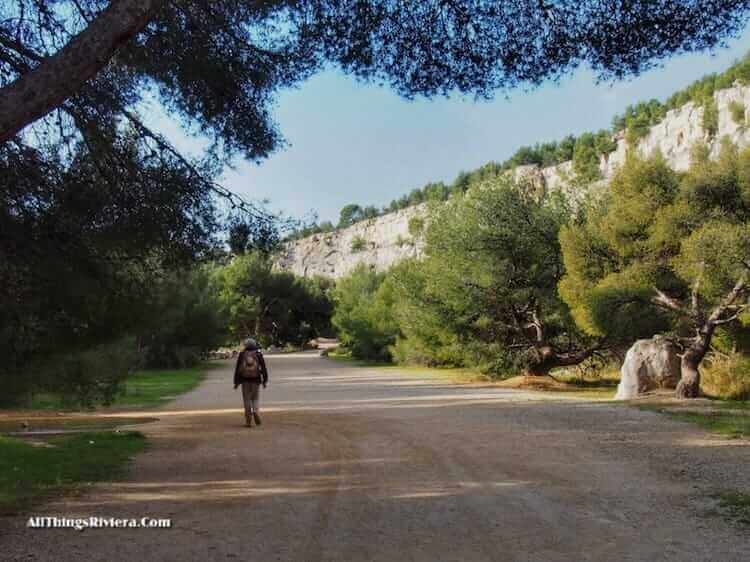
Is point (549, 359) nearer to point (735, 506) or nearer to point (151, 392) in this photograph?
point (151, 392)

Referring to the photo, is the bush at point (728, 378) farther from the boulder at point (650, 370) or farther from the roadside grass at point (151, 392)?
the roadside grass at point (151, 392)

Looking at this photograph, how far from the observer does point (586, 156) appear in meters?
113

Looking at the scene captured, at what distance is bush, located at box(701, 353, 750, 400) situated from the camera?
57.1ft

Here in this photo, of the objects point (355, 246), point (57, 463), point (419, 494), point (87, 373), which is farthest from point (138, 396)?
point (355, 246)

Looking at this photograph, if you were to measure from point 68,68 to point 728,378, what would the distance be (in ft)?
59.8

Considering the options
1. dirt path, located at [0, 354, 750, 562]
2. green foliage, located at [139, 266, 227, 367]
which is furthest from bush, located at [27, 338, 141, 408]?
green foliage, located at [139, 266, 227, 367]

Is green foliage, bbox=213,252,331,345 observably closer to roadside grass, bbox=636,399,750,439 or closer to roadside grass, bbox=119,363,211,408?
roadside grass, bbox=119,363,211,408

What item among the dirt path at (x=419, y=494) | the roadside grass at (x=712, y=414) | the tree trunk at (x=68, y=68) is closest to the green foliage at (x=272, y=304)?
the roadside grass at (x=712, y=414)

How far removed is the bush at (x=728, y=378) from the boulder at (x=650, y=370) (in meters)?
1.54

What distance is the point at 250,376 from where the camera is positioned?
39.2 feet

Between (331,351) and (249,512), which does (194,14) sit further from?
(331,351)

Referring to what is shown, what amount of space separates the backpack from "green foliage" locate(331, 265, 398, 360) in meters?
27.3

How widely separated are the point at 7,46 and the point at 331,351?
5914cm

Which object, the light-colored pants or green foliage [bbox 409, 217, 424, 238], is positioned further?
green foliage [bbox 409, 217, 424, 238]
